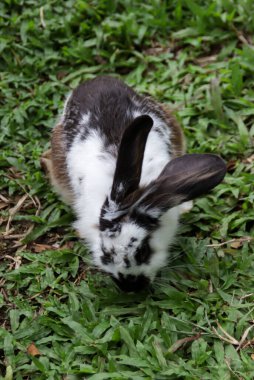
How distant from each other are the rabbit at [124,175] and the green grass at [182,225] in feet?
0.87

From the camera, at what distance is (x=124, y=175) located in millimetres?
4137

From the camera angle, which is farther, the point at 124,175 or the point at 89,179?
the point at 89,179

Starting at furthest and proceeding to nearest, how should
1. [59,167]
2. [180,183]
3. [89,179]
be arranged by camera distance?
[59,167]
[89,179]
[180,183]

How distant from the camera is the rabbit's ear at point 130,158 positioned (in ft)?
13.1

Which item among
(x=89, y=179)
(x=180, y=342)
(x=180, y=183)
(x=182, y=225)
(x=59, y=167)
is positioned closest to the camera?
(x=180, y=183)

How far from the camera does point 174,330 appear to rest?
14.0 feet

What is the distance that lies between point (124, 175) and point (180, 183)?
14.8 inches

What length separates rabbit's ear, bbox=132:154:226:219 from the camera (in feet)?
13.4

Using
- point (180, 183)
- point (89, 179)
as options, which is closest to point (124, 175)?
point (180, 183)

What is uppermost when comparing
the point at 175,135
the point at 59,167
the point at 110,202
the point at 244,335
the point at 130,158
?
the point at 130,158

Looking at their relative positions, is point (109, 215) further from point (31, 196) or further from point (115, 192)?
point (31, 196)

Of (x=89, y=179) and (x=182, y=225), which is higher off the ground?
(x=89, y=179)

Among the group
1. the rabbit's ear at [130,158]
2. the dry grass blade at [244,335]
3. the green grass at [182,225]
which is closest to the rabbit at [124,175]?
the rabbit's ear at [130,158]

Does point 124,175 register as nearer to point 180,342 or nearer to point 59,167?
point 180,342
